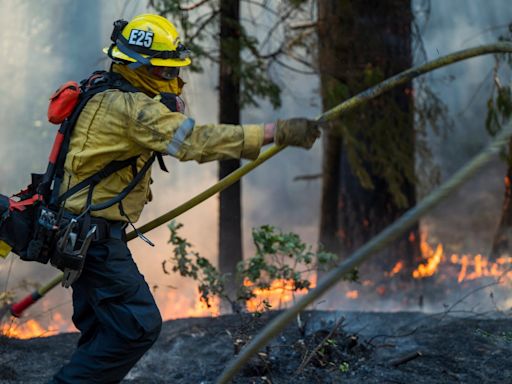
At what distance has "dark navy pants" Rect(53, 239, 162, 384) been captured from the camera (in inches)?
159

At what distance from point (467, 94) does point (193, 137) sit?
13.1 meters

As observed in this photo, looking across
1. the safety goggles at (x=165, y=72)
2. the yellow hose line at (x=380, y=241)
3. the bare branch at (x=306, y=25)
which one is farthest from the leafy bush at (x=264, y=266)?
the bare branch at (x=306, y=25)

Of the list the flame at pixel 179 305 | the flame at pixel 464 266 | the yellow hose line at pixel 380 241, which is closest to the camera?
the yellow hose line at pixel 380 241

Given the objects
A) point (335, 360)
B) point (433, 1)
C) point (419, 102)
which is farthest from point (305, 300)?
point (433, 1)

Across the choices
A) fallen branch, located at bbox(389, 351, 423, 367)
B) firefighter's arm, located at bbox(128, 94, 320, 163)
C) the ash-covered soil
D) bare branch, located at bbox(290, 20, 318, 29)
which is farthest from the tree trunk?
firefighter's arm, located at bbox(128, 94, 320, 163)

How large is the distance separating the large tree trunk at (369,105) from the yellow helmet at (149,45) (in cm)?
476

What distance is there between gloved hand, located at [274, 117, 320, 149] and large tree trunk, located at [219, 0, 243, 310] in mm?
4946

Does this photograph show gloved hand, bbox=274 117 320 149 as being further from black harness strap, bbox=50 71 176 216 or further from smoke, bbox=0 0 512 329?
smoke, bbox=0 0 512 329

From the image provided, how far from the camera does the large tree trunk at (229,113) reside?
8734mm

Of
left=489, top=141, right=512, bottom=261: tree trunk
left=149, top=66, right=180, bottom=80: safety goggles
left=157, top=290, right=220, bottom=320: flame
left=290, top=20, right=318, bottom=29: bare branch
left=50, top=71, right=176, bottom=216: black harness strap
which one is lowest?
left=157, top=290, right=220, bottom=320: flame

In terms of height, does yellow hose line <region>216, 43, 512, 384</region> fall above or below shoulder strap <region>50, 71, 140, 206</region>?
below

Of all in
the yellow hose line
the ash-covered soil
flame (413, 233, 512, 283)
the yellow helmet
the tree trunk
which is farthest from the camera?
the tree trunk

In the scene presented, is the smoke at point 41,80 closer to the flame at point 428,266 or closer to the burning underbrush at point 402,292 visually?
the burning underbrush at point 402,292

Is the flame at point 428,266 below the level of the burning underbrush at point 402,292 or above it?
above
